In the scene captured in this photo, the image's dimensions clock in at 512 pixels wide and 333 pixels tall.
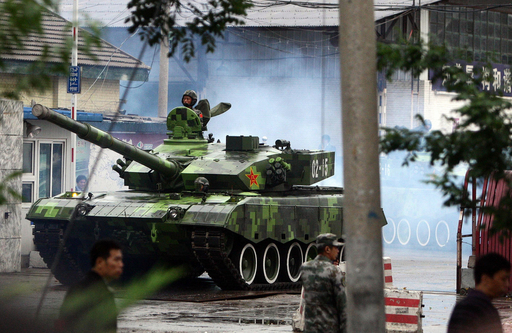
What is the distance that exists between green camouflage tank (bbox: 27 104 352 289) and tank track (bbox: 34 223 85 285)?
0.02 metres

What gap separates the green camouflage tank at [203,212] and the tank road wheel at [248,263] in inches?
0.8

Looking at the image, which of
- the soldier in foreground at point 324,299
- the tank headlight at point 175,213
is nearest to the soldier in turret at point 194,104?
the tank headlight at point 175,213

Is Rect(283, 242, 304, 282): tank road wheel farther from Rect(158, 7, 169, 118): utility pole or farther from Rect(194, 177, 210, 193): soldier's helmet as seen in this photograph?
Rect(158, 7, 169, 118): utility pole

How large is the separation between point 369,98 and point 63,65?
99.9 inches

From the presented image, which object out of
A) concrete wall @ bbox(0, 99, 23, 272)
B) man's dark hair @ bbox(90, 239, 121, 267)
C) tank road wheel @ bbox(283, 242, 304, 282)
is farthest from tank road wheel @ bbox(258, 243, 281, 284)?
man's dark hair @ bbox(90, 239, 121, 267)

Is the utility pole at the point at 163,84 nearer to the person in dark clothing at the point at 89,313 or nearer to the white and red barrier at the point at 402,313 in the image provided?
the white and red barrier at the point at 402,313

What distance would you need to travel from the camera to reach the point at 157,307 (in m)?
12.2

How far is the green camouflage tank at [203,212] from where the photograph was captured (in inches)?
539

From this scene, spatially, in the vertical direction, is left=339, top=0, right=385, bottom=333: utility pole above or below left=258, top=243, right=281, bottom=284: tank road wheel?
above

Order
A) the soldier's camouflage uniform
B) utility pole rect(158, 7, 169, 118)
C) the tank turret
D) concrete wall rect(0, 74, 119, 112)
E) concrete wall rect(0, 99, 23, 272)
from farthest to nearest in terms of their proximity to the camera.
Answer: utility pole rect(158, 7, 169, 118) → concrete wall rect(0, 74, 119, 112) → concrete wall rect(0, 99, 23, 272) → the tank turret → the soldier's camouflage uniform

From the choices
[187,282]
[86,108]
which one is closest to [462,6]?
[86,108]

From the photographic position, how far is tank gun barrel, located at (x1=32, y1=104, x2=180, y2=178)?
10500mm

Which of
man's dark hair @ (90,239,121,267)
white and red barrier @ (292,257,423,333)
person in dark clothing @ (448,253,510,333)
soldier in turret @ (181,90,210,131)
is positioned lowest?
white and red barrier @ (292,257,423,333)

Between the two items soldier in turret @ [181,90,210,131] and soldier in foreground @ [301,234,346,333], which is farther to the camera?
soldier in turret @ [181,90,210,131]
